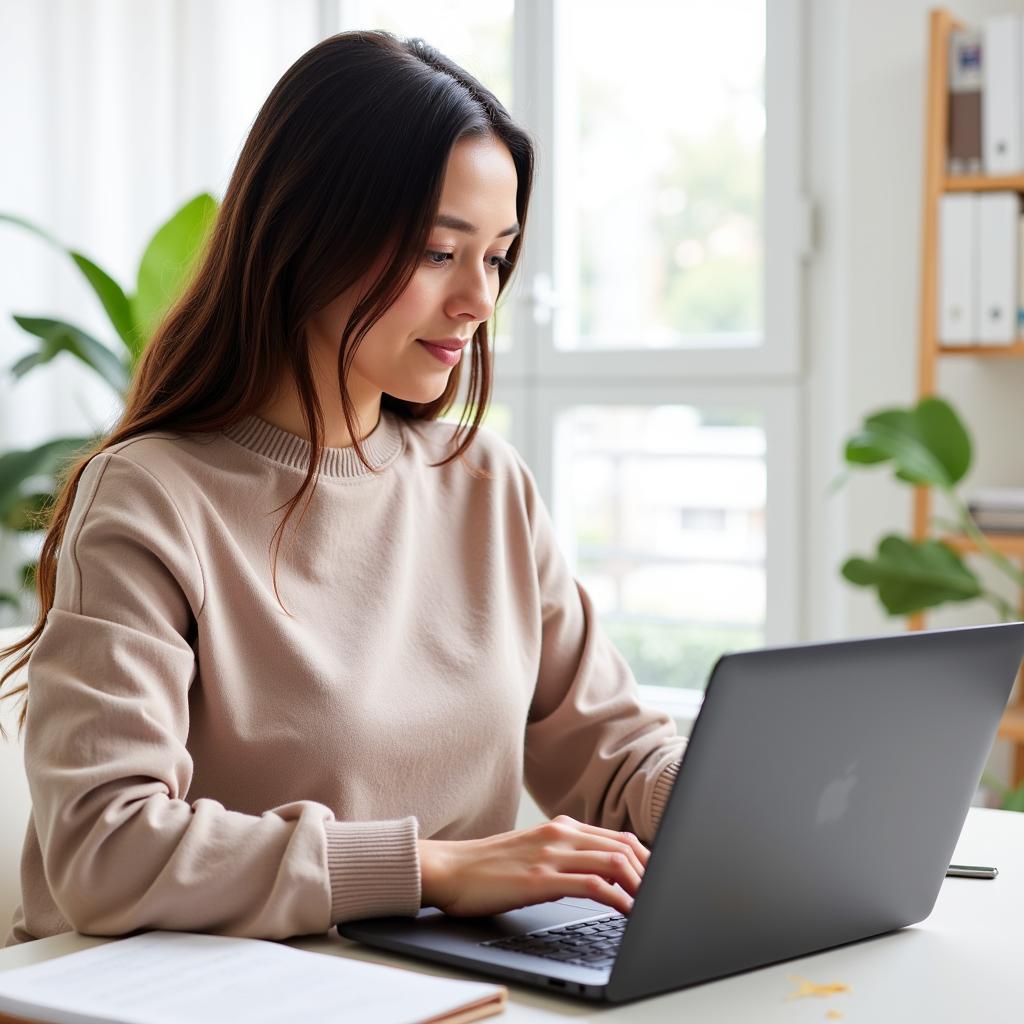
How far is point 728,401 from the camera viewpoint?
2.93 meters

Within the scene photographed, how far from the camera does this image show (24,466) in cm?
263

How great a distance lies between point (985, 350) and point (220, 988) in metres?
2.00

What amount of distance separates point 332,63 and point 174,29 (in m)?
2.36

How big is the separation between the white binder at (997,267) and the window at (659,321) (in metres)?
0.48

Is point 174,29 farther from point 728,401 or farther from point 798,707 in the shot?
point 798,707

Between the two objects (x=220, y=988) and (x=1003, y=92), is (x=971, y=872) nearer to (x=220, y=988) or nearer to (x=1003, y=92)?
(x=220, y=988)

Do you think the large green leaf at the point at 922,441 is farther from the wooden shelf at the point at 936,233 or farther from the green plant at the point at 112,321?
the green plant at the point at 112,321

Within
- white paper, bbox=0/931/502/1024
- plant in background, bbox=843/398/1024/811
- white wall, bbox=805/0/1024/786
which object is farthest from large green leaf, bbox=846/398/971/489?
white paper, bbox=0/931/502/1024

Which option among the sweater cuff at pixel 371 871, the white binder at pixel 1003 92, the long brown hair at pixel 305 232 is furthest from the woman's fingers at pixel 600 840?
the white binder at pixel 1003 92

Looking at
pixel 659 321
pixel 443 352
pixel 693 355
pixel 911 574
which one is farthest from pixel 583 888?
pixel 659 321

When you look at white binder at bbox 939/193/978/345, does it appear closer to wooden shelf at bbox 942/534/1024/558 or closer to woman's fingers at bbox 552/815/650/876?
wooden shelf at bbox 942/534/1024/558

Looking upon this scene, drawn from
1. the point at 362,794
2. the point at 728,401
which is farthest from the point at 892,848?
the point at 728,401

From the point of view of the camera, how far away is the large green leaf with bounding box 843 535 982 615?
2.26 m

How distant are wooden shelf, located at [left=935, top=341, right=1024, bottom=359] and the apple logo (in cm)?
174
